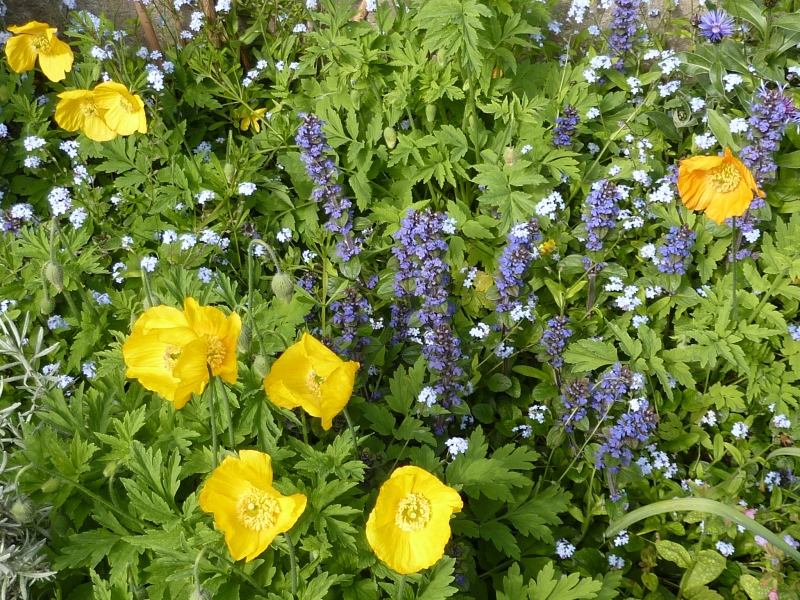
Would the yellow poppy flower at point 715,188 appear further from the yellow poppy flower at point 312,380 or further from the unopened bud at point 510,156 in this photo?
the yellow poppy flower at point 312,380

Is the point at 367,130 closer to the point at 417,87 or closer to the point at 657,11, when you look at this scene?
the point at 417,87

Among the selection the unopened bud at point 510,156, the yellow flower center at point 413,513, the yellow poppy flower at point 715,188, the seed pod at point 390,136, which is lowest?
the yellow flower center at point 413,513

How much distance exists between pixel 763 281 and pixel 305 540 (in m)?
1.87

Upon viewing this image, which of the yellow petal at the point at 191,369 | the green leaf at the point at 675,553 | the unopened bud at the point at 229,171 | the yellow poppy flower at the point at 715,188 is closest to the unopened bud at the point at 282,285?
the yellow petal at the point at 191,369

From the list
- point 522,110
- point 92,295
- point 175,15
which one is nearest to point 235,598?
point 92,295

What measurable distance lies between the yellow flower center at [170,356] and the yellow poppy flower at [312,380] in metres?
0.21

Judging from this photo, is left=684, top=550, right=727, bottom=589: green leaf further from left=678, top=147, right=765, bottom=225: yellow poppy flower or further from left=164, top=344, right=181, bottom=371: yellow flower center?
left=164, top=344, right=181, bottom=371: yellow flower center

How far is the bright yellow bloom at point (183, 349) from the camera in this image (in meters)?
1.26

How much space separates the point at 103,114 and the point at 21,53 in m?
0.45

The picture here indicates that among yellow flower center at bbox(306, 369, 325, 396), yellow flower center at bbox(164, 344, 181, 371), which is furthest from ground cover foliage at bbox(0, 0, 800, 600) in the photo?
yellow flower center at bbox(164, 344, 181, 371)

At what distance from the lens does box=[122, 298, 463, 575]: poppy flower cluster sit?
129 cm

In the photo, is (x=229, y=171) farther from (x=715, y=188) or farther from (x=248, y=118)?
(x=715, y=188)

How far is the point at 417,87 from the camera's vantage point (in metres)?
2.69

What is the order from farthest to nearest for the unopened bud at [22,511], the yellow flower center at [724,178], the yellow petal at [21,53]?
the yellow petal at [21,53]
the yellow flower center at [724,178]
the unopened bud at [22,511]
